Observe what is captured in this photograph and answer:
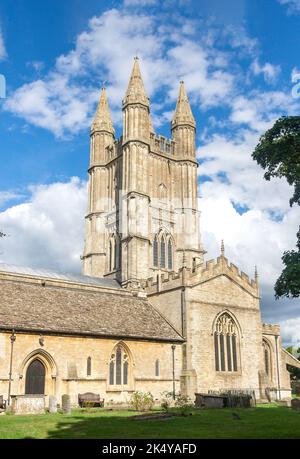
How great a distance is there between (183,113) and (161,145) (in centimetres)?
582

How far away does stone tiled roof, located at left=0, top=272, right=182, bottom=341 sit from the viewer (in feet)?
94.3

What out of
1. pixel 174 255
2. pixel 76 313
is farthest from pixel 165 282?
pixel 174 255

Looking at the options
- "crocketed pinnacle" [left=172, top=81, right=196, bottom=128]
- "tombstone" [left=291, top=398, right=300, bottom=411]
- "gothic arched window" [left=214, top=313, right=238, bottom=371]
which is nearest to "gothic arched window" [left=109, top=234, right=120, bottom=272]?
"crocketed pinnacle" [left=172, top=81, right=196, bottom=128]

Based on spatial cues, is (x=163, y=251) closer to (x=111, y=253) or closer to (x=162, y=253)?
(x=162, y=253)

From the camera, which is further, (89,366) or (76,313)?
(76,313)

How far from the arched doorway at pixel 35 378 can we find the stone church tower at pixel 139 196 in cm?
2103

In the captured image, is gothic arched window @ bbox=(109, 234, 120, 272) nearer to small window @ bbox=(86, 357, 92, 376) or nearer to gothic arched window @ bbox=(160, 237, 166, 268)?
gothic arched window @ bbox=(160, 237, 166, 268)

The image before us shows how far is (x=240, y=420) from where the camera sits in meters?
19.4

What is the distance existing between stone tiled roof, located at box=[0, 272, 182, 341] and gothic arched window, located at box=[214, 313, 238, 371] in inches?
152

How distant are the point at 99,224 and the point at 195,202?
40.2ft

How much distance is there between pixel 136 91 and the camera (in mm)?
57000
